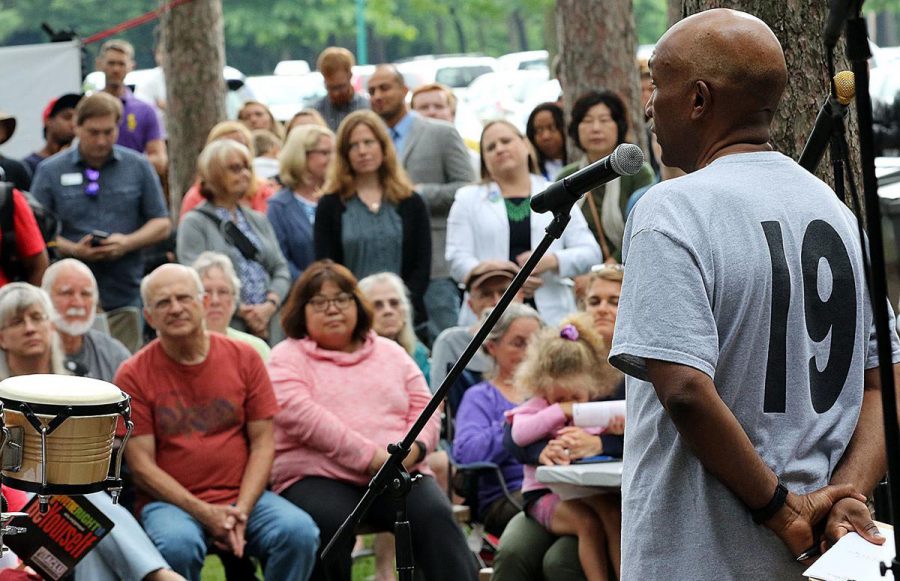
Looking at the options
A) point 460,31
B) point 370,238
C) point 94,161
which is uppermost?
point 460,31

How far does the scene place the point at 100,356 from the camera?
687cm

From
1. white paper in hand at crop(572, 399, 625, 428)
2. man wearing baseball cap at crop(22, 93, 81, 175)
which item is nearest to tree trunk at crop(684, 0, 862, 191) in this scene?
white paper in hand at crop(572, 399, 625, 428)

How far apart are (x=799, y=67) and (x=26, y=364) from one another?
3483 millimetres

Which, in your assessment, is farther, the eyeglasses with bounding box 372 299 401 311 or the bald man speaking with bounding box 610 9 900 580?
the eyeglasses with bounding box 372 299 401 311

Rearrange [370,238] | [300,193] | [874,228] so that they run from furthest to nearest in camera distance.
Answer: [300,193]
[370,238]
[874,228]

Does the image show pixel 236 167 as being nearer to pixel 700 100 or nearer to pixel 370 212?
pixel 370 212

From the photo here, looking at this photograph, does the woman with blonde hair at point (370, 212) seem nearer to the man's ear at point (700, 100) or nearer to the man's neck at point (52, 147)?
the man's neck at point (52, 147)

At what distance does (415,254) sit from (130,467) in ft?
8.98

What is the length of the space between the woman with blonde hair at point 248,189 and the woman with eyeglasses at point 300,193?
0.58 feet

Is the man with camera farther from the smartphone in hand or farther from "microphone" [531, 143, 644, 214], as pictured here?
"microphone" [531, 143, 644, 214]

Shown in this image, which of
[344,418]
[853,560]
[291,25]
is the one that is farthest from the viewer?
[291,25]

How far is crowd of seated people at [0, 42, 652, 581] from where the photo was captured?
6.16 meters

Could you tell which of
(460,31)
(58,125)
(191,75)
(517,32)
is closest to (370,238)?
(58,125)

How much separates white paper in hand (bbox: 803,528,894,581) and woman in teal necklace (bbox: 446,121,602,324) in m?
5.22
